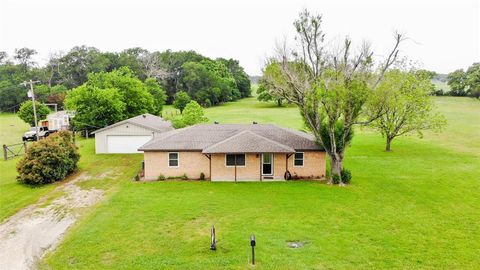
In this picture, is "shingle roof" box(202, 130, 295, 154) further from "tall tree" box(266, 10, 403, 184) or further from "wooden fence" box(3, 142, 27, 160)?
"wooden fence" box(3, 142, 27, 160)

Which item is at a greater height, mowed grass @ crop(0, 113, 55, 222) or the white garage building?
the white garage building

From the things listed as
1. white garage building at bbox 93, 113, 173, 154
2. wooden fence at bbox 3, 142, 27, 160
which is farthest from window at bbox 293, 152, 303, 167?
wooden fence at bbox 3, 142, 27, 160

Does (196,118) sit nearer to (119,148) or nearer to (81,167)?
(119,148)

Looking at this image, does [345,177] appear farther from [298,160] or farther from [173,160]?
[173,160]

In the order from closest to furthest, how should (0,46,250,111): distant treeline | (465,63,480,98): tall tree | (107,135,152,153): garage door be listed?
(107,135,152,153): garage door → (0,46,250,111): distant treeline → (465,63,480,98): tall tree

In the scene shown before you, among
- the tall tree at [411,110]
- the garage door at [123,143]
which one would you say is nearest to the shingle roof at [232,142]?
the garage door at [123,143]

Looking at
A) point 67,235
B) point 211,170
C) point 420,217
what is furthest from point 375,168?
point 67,235
